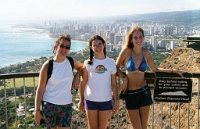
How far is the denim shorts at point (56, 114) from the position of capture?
11.3 ft

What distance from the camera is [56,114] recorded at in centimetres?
348

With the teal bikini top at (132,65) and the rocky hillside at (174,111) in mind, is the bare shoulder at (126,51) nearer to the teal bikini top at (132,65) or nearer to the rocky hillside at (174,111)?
the teal bikini top at (132,65)

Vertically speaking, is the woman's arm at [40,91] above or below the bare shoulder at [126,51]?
below

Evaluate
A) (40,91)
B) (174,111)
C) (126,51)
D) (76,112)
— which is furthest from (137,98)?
(174,111)

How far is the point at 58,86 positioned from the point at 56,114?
33 centimetres

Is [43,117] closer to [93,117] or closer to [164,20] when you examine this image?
[93,117]

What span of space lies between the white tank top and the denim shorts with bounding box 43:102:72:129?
0.05 m

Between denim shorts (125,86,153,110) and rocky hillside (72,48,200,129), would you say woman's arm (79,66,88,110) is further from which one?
rocky hillside (72,48,200,129)

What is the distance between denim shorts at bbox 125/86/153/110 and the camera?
3.88m

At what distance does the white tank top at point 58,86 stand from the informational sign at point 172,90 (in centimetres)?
146

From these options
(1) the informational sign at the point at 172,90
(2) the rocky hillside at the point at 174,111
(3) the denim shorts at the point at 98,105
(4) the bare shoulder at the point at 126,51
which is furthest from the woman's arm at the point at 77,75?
(1) the informational sign at the point at 172,90

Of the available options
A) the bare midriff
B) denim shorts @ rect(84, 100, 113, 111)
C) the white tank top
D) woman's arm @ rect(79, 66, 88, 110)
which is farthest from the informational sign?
the white tank top

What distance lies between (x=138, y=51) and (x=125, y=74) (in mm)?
370

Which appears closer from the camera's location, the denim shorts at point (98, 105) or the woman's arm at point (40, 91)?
the woman's arm at point (40, 91)
